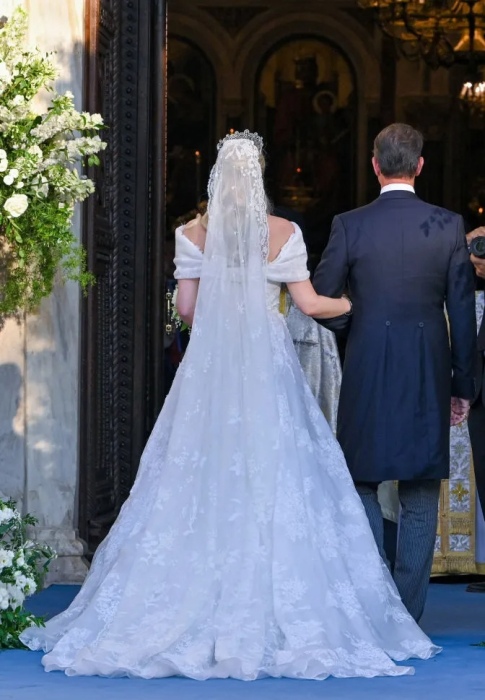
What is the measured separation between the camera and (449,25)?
13.8 m

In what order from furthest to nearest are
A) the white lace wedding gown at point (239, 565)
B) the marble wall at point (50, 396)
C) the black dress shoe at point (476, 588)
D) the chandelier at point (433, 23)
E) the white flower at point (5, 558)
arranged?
1. the chandelier at point (433, 23)
2. the black dress shoe at point (476, 588)
3. the marble wall at point (50, 396)
4. the white flower at point (5, 558)
5. the white lace wedding gown at point (239, 565)

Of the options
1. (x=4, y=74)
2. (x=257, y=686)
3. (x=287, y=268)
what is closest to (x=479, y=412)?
(x=287, y=268)

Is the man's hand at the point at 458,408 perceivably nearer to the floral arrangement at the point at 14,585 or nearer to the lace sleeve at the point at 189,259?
the lace sleeve at the point at 189,259

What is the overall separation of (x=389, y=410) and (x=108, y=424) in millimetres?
2420

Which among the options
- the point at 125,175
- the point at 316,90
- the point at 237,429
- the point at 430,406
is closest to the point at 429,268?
the point at 430,406

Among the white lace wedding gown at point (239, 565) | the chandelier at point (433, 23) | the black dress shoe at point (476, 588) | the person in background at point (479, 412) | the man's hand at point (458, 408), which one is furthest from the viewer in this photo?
the chandelier at point (433, 23)

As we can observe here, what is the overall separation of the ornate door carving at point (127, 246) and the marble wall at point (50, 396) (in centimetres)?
20

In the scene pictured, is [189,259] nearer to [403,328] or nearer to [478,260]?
[403,328]

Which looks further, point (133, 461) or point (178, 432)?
point (133, 461)

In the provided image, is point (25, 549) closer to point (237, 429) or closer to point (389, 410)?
point (237, 429)

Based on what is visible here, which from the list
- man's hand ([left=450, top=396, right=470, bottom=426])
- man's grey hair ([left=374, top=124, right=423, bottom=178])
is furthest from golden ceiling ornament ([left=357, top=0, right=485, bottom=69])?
man's hand ([left=450, top=396, right=470, bottom=426])

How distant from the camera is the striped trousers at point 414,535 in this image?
584cm

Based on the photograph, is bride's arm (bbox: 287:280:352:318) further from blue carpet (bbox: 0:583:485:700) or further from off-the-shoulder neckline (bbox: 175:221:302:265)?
blue carpet (bbox: 0:583:485:700)

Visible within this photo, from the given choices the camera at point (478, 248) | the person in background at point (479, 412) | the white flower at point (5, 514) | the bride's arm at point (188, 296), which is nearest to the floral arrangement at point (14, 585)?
the white flower at point (5, 514)
